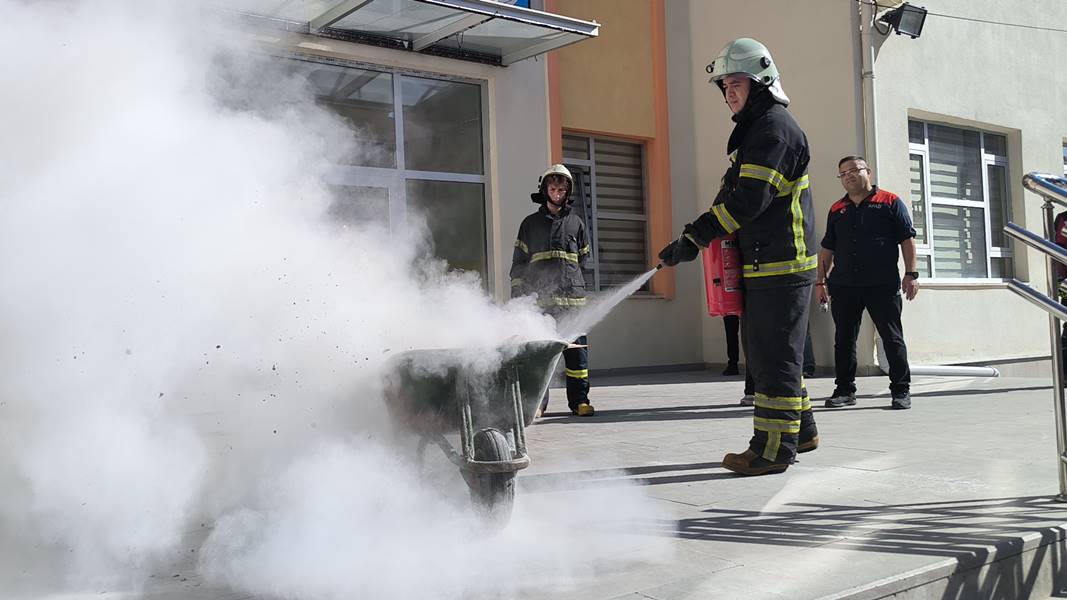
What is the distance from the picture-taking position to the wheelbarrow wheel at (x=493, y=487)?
3418 mm

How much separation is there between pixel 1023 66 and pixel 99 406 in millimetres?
13157

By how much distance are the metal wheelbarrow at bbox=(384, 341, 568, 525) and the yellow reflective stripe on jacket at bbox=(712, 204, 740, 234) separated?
1.53 m

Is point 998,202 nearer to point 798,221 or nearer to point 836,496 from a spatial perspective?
point 798,221

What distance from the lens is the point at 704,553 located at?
10.9 feet

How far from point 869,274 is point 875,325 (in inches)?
16.9

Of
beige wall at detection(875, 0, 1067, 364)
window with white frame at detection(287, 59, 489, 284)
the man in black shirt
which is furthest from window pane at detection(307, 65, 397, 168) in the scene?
beige wall at detection(875, 0, 1067, 364)

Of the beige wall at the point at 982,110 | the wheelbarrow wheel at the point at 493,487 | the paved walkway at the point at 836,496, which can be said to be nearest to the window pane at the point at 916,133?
the beige wall at the point at 982,110

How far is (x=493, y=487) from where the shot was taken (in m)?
3.42

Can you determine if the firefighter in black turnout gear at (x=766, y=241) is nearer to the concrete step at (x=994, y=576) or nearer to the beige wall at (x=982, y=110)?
the concrete step at (x=994, y=576)

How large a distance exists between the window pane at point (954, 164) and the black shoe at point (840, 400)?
213 inches

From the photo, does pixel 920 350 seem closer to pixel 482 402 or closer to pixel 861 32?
pixel 861 32

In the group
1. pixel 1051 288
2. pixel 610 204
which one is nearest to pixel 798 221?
pixel 1051 288

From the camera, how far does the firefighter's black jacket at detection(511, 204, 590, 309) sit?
23.6ft

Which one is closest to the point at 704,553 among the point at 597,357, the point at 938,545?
the point at 938,545
